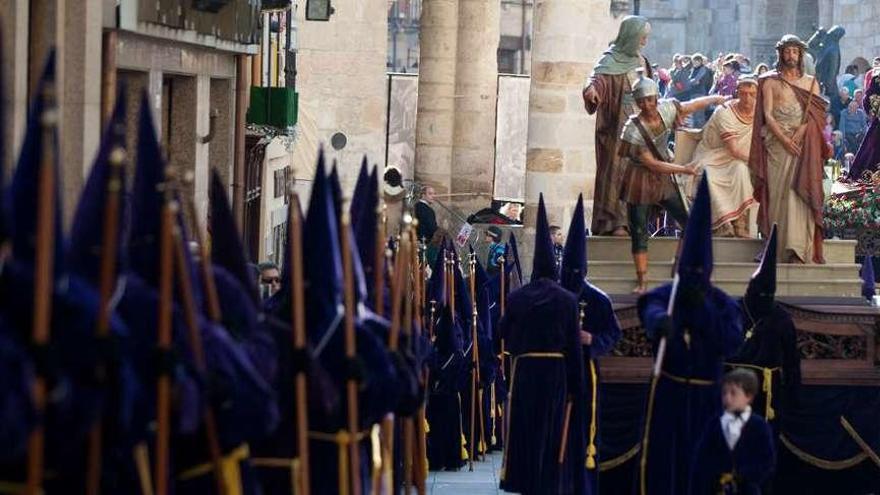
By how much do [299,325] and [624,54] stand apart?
31.6 ft

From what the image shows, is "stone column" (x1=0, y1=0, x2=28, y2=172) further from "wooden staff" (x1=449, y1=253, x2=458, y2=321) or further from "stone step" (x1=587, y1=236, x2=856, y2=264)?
"stone step" (x1=587, y1=236, x2=856, y2=264)

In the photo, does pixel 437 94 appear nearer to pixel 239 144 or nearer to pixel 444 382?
pixel 239 144

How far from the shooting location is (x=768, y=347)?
623 inches

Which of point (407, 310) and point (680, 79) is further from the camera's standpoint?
point (680, 79)

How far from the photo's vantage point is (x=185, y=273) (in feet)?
29.3

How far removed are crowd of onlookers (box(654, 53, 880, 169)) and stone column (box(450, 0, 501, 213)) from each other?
2368 millimetres

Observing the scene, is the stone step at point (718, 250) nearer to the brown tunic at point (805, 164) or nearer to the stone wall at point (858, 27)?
the brown tunic at point (805, 164)

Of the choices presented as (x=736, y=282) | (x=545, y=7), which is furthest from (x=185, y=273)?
(x=545, y=7)

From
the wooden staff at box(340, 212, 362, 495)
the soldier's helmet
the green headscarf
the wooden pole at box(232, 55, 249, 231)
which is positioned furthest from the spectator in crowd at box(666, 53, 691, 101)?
the wooden staff at box(340, 212, 362, 495)

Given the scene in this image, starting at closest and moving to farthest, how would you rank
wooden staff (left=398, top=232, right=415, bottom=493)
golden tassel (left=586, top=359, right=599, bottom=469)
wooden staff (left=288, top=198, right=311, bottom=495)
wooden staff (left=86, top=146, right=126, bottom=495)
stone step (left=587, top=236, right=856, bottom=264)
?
1. wooden staff (left=86, top=146, right=126, bottom=495)
2. wooden staff (left=288, top=198, right=311, bottom=495)
3. wooden staff (left=398, top=232, right=415, bottom=493)
4. golden tassel (left=586, top=359, right=599, bottom=469)
5. stone step (left=587, top=236, right=856, bottom=264)

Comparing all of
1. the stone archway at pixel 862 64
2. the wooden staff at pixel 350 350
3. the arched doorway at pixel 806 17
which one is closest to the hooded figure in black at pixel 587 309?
the wooden staff at pixel 350 350

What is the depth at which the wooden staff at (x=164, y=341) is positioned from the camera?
28.0ft

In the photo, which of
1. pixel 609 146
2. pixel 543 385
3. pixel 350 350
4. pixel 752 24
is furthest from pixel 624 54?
pixel 752 24

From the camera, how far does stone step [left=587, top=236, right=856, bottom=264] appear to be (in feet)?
62.0
